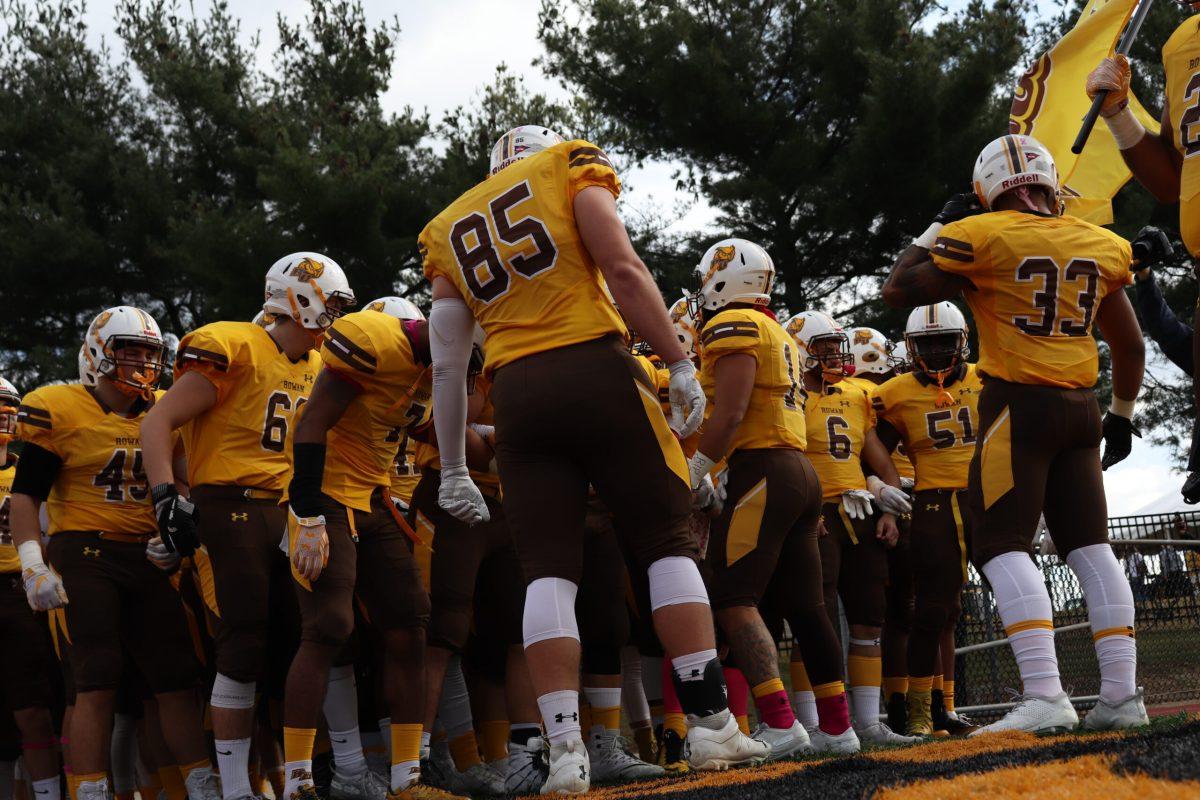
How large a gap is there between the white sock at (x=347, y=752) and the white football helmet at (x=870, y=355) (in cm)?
570

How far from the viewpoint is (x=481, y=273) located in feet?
14.8

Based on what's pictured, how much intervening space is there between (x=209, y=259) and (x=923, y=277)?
13.8m

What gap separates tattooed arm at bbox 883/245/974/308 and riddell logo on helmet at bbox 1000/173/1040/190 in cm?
44

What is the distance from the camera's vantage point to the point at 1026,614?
16.3 ft

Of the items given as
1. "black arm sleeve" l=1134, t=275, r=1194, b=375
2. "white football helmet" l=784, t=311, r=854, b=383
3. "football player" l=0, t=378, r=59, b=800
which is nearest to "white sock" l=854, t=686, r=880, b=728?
"white football helmet" l=784, t=311, r=854, b=383

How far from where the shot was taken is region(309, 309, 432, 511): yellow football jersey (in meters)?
5.32

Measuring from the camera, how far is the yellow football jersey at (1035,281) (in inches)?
199

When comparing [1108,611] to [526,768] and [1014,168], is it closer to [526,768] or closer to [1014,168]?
[1014,168]

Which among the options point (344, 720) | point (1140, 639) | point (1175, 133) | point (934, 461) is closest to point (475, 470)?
point (344, 720)

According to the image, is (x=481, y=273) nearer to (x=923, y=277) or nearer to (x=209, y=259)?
(x=923, y=277)

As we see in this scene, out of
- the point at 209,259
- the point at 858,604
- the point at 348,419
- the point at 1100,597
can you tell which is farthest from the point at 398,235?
the point at 1100,597

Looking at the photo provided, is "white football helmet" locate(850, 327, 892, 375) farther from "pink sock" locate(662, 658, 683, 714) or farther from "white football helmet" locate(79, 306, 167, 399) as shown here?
"white football helmet" locate(79, 306, 167, 399)

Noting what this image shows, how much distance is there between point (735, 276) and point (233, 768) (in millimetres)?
3354

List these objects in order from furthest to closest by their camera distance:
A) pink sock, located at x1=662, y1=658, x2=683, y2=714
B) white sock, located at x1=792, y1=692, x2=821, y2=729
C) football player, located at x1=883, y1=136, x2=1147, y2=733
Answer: white sock, located at x1=792, y1=692, x2=821, y2=729, pink sock, located at x1=662, y1=658, x2=683, y2=714, football player, located at x1=883, y1=136, x2=1147, y2=733
